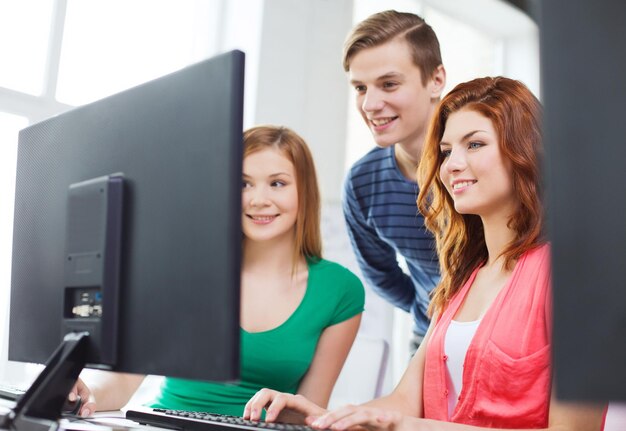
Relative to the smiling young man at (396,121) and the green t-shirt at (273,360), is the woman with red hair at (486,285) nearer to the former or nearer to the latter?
the green t-shirt at (273,360)

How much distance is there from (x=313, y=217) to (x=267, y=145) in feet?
0.67

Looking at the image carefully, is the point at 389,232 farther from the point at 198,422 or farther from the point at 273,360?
the point at 198,422

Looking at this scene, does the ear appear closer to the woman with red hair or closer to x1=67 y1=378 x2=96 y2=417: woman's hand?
the woman with red hair

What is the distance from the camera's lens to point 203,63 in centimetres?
78

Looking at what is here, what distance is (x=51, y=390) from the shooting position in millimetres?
842

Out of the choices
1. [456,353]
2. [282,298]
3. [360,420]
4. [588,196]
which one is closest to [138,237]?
[360,420]

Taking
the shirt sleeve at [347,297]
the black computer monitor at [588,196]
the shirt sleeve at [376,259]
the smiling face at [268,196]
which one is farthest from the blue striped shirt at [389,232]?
the black computer monitor at [588,196]

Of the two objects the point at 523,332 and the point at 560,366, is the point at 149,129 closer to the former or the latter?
the point at 560,366

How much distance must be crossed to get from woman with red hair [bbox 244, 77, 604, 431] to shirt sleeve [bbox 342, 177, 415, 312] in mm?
702

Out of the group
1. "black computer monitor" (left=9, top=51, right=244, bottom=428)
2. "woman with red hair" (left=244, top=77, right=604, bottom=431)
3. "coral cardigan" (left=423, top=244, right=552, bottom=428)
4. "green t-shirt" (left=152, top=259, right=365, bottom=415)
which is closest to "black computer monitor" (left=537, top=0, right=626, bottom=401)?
"black computer monitor" (left=9, top=51, right=244, bottom=428)

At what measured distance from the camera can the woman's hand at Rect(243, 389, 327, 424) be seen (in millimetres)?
1000

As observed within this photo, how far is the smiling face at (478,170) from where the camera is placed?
1243 mm

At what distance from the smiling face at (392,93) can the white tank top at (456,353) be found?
0.86m

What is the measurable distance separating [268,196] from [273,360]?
14.5 inches
